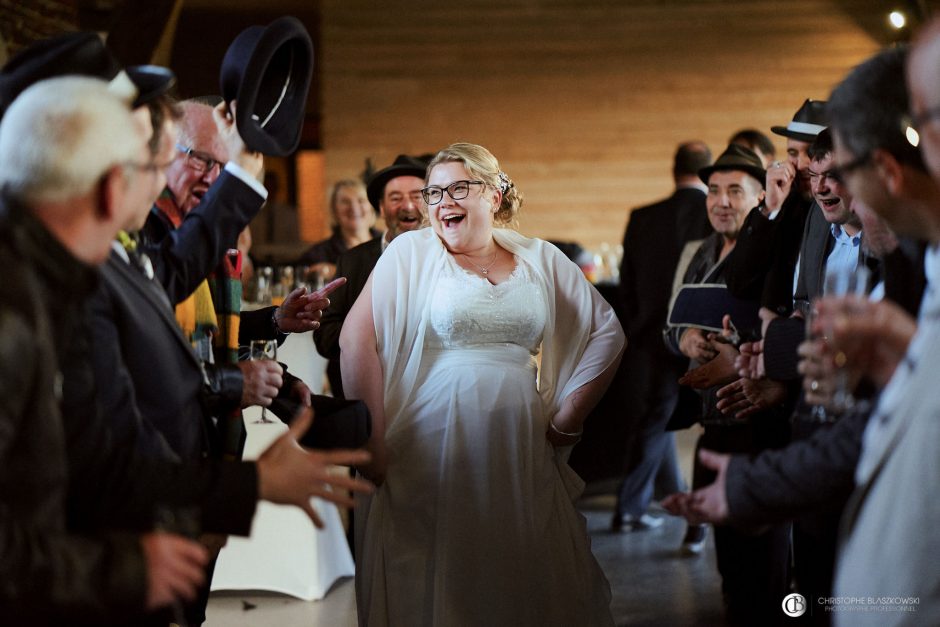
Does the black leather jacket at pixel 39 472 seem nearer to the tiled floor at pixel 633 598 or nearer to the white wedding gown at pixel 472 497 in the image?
the white wedding gown at pixel 472 497

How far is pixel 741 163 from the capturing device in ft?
15.6

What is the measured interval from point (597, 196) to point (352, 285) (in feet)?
24.5

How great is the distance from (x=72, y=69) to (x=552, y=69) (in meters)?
9.60

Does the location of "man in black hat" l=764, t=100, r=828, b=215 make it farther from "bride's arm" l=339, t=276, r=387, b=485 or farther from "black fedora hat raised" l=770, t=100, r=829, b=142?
"bride's arm" l=339, t=276, r=387, b=485

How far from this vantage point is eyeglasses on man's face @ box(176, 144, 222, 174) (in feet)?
9.16

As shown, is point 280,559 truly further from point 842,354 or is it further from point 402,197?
point 842,354

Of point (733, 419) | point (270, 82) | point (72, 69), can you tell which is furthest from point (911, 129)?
point (733, 419)

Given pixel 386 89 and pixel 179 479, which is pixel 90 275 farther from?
pixel 386 89

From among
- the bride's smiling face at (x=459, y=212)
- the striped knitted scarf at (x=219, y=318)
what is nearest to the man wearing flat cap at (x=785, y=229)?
the bride's smiling face at (x=459, y=212)

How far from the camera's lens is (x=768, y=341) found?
2.99m

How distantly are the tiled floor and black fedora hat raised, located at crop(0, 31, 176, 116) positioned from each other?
110 inches

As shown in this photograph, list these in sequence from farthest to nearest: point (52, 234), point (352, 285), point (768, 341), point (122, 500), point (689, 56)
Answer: point (689, 56)
point (352, 285)
point (768, 341)
point (122, 500)
point (52, 234)

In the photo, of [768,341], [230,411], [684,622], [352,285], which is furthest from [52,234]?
[684,622]

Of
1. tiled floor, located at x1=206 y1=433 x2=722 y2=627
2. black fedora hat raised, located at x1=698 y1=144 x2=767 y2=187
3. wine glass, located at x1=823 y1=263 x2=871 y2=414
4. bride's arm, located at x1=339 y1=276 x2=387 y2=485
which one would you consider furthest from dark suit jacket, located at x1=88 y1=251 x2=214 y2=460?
black fedora hat raised, located at x1=698 y1=144 x2=767 y2=187
